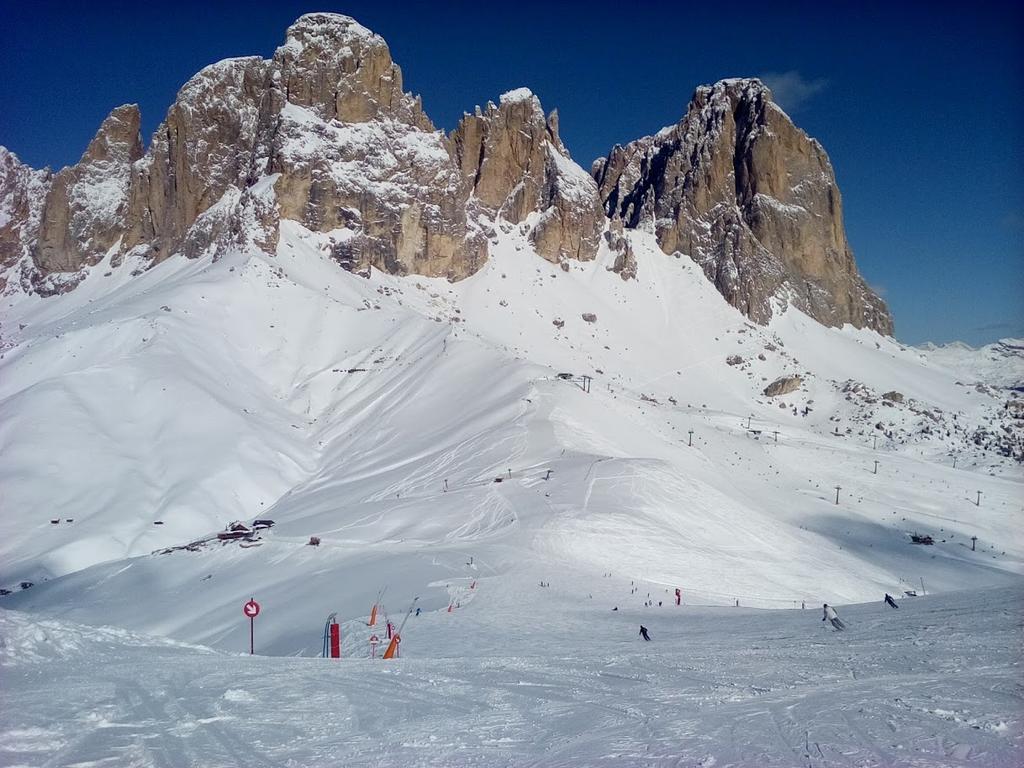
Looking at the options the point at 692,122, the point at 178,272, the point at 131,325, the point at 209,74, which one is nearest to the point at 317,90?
the point at 209,74

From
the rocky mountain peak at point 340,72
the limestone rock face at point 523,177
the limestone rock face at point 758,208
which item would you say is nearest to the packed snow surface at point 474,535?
the limestone rock face at point 523,177

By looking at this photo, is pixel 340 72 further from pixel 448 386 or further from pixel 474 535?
pixel 474 535

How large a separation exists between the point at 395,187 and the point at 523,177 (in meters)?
23.3

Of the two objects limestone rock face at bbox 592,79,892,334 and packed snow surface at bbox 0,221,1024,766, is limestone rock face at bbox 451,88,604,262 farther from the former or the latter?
limestone rock face at bbox 592,79,892,334

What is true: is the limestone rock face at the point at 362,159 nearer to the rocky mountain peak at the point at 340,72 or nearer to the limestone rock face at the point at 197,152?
the rocky mountain peak at the point at 340,72

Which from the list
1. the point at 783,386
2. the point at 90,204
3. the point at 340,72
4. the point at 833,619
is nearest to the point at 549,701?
the point at 833,619

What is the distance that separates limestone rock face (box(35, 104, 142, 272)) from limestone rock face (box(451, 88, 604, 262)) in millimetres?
48048

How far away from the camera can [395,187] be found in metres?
86.5

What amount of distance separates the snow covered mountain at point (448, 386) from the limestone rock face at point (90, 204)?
419 millimetres

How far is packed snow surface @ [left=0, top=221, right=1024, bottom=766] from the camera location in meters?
6.87

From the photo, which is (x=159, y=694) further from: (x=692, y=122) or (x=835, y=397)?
(x=692, y=122)

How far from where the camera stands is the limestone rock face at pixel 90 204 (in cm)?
10038

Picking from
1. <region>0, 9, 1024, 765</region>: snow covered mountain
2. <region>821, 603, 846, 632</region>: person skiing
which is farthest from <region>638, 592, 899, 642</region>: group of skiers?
<region>0, 9, 1024, 765</region>: snow covered mountain

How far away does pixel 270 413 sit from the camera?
5278 cm
